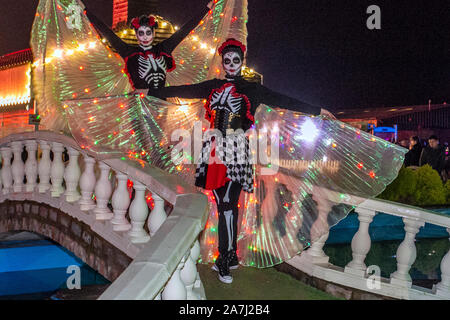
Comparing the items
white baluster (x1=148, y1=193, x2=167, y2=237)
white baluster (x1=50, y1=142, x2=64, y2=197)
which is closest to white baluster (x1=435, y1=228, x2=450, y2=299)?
white baluster (x1=148, y1=193, x2=167, y2=237)

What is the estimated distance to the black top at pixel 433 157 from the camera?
35.3ft

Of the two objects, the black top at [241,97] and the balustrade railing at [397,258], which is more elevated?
the black top at [241,97]

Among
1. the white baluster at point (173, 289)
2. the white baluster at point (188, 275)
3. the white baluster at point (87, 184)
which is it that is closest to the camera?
the white baluster at point (173, 289)

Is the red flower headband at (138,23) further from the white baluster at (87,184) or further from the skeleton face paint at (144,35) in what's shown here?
the white baluster at (87,184)

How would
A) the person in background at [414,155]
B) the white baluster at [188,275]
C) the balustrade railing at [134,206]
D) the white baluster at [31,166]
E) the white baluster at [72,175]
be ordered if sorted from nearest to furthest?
the balustrade railing at [134,206]
the white baluster at [188,275]
the white baluster at [72,175]
the white baluster at [31,166]
the person in background at [414,155]

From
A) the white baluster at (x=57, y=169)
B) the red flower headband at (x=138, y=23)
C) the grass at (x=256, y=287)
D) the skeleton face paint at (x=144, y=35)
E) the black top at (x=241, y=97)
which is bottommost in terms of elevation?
the grass at (x=256, y=287)

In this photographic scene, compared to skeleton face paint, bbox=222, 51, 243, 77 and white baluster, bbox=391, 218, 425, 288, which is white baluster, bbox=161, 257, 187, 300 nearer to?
skeleton face paint, bbox=222, 51, 243, 77

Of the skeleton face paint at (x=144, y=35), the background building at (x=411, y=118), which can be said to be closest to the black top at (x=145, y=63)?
the skeleton face paint at (x=144, y=35)

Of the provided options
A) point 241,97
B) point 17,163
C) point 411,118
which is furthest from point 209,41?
point 411,118

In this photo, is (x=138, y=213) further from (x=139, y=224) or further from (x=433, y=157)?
(x=433, y=157)

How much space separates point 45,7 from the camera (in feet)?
16.2

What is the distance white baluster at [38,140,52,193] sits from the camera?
5016mm

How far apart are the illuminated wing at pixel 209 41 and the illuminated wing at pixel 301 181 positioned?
965mm

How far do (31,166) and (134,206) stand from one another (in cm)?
242
